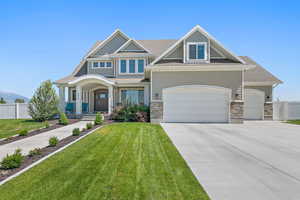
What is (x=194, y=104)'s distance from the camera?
13.0m

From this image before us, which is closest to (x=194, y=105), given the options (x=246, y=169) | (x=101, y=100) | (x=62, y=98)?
(x=246, y=169)

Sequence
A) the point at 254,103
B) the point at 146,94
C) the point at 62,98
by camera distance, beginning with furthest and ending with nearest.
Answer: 1. the point at 62,98
2. the point at 254,103
3. the point at 146,94

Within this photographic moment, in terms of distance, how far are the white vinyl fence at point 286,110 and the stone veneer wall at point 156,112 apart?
11.4m

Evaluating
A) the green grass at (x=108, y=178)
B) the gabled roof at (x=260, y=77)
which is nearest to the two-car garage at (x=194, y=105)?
the gabled roof at (x=260, y=77)

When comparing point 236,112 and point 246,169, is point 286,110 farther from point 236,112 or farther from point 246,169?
point 246,169

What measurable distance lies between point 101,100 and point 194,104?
33.5ft

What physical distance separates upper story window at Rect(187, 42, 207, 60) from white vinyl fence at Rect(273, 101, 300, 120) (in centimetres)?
898

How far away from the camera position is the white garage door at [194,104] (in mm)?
12812

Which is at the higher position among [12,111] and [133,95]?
[133,95]

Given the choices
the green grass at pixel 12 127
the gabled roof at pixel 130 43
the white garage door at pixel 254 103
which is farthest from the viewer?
the gabled roof at pixel 130 43

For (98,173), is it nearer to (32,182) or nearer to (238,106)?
(32,182)

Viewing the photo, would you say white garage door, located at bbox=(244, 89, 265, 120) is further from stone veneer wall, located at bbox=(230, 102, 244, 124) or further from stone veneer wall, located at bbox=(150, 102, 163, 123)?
stone veneer wall, located at bbox=(150, 102, 163, 123)

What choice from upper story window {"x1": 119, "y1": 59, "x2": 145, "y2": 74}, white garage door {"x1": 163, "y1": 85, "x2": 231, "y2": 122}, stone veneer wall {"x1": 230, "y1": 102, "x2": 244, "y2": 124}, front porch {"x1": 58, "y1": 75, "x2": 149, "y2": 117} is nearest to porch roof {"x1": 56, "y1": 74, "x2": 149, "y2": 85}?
front porch {"x1": 58, "y1": 75, "x2": 149, "y2": 117}

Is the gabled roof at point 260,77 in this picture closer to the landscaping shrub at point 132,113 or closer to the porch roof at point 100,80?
the porch roof at point 100,80
